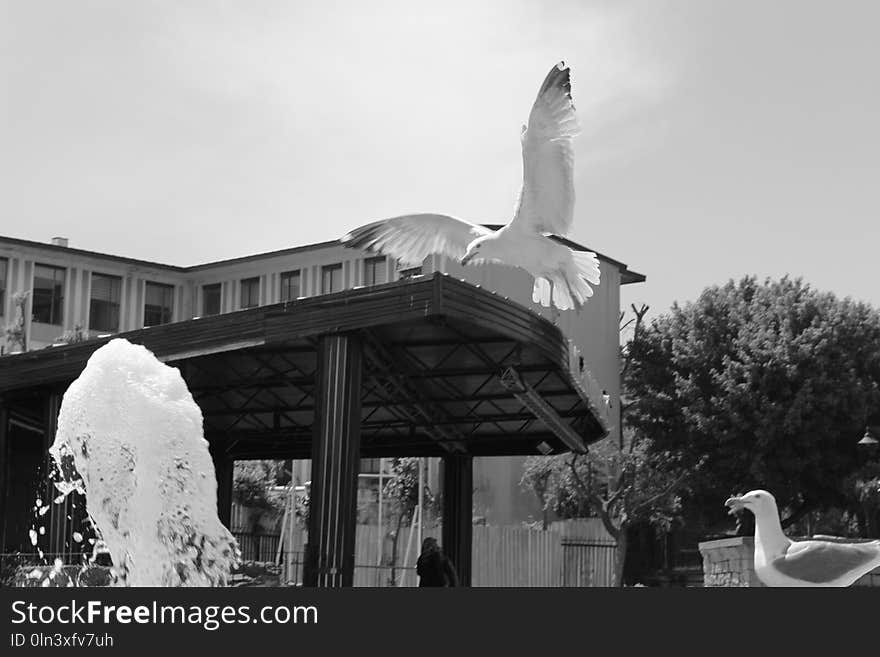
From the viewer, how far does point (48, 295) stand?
51.4m

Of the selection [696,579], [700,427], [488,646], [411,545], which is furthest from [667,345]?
[488,646]

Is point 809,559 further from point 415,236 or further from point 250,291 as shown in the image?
point 250,291

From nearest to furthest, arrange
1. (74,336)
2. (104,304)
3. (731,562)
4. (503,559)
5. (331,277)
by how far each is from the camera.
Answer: (731,562) < (503,559) < (74,336) < (331,277) < (104,304)

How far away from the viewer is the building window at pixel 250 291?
181 feet

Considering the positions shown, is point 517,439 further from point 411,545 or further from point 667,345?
point 667,345

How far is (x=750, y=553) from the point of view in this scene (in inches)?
820

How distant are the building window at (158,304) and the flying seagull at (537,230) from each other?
37549mm

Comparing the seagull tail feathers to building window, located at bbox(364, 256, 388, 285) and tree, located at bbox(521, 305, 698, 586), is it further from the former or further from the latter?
building window, located at bbox(364, 256, 388, 285)

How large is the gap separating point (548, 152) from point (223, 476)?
11.0m

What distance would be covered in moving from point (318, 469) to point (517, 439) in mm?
9099

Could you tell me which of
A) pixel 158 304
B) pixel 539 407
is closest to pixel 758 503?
pixel 539 407

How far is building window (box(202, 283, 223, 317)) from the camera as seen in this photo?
5634 cm

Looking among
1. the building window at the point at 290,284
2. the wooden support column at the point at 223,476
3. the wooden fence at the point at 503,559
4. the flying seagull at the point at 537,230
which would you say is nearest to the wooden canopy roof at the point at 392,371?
the wooden support column at the point at 223,476

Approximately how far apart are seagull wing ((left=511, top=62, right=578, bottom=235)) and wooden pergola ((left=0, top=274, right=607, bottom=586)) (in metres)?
2.45
